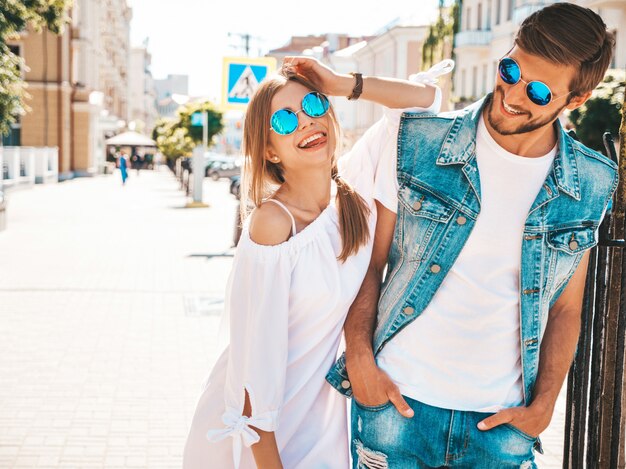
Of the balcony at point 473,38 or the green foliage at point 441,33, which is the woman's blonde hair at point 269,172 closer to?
the balcony at point 473,38

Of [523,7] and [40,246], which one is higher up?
[523,7]

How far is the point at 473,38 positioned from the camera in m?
38.7

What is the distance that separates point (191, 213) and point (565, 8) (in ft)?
72.0

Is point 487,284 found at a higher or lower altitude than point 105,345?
higher

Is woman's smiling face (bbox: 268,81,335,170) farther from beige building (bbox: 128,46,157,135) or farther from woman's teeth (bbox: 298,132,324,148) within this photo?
beige building (bbox: 128,46,157,135)

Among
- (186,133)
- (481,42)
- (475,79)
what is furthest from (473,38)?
(186,133)

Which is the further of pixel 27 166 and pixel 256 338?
pixel 27 166

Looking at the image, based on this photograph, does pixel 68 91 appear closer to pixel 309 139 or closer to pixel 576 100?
pixel 309 139

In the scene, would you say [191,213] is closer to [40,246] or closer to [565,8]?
[40,246]

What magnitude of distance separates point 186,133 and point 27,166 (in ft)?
50.9

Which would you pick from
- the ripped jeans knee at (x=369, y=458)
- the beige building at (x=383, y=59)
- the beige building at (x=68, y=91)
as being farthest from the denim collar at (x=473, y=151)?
the beige building at (x=68, y=91)

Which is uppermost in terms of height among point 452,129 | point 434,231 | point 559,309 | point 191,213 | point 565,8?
point 565,8

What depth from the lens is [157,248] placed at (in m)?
14.8

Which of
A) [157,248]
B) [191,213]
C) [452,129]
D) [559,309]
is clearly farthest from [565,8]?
[191,213]
